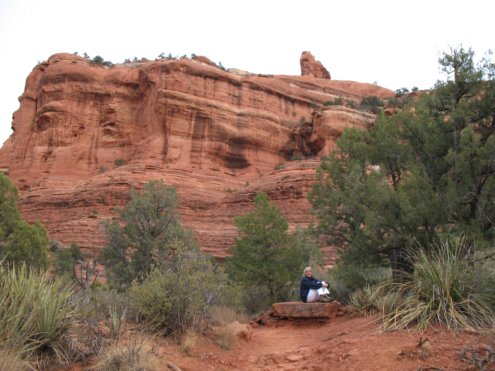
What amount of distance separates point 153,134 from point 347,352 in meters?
43.3

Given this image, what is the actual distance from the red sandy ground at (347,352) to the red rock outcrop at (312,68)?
80886mm

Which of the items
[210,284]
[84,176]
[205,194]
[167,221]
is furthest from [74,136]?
[210,284]

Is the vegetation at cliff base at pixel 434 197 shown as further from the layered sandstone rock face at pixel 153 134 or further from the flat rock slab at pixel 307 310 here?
the layered sandstone rock face at pixel 153 134

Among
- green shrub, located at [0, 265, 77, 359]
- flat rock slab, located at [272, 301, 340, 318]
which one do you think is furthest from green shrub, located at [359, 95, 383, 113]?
green shrub, located at [0, 265, 77, 359]

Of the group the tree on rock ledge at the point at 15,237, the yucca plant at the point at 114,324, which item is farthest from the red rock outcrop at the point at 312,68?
the yucca plant at the point at 114,324

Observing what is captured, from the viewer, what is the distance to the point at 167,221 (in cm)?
2177

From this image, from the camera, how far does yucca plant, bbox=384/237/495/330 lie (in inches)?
280

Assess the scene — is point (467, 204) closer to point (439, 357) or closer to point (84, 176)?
point (439, 357)

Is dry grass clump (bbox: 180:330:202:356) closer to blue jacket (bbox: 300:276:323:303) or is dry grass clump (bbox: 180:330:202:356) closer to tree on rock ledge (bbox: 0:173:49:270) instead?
blue jacket (bbox: 300:276:323:303)

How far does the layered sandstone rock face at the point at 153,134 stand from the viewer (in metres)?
41.4

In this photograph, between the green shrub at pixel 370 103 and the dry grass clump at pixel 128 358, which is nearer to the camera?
the dry grass clump at pixel 128 358

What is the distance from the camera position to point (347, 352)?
698 centimetres

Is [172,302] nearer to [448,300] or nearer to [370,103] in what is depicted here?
[448,300]

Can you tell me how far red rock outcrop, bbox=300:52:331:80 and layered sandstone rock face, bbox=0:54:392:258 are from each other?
30.6 meters
